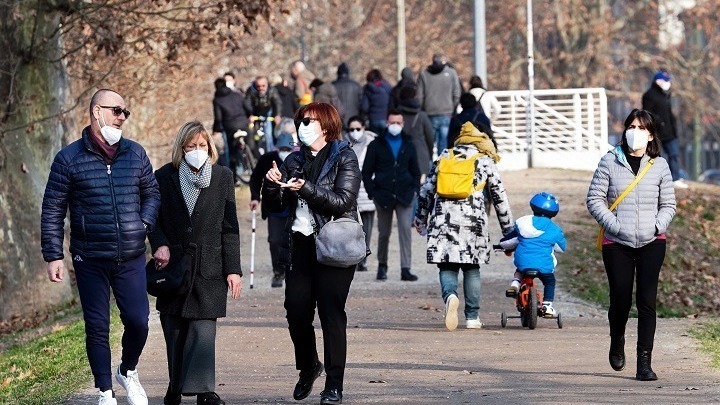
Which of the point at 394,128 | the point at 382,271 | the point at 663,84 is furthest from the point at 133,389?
the point at 663,84

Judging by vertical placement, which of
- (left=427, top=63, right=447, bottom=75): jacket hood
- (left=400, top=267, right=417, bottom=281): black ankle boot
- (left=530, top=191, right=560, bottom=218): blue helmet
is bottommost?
(left=400, top=267, right=417, bottom=281): black ankle boot

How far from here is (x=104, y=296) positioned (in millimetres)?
9430

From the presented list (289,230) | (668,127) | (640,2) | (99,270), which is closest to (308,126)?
(289,230)

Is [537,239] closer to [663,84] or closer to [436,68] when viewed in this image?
[436,68]

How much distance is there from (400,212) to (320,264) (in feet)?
27.4

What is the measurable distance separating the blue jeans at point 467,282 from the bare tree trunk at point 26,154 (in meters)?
6.78

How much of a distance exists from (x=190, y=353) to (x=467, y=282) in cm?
481

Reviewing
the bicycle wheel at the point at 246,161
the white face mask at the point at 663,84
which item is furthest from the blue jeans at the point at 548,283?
the bicycle wheel at the point at 246,161

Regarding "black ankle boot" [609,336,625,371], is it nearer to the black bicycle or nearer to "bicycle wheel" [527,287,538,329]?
"bicycle wheel" [527,287,538,329]

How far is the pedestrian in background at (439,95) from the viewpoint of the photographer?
2567 cm

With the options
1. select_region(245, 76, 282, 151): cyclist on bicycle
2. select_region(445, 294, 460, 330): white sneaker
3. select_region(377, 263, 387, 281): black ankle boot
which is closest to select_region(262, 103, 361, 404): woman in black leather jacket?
select_region(445, 294, 460, 330): white sneaker

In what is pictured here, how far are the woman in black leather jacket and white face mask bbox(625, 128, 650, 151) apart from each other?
1.94 meters

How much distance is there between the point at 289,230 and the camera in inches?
380

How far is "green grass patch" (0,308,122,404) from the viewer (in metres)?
10.8
